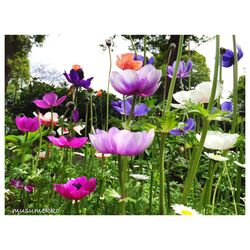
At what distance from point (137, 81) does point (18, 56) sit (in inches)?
26.0

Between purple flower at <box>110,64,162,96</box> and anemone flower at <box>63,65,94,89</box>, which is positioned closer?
purple flower at <box>110,64,162,96</box>

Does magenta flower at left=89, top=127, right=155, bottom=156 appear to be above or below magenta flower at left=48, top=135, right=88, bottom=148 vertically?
above

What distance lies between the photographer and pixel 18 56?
A: 5.97 ft

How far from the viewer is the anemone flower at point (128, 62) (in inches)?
67.5

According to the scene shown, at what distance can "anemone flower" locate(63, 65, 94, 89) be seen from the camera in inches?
71.4

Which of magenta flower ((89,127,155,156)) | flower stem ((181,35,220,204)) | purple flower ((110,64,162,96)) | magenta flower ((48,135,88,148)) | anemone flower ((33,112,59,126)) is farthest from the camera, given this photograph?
anemone flower ((33,112,59,126))

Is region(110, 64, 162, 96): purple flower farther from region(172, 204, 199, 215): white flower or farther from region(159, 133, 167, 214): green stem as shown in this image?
region(172, 204, 199, 215): white flower

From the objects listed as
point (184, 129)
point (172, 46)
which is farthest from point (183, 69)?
point (184, 129)

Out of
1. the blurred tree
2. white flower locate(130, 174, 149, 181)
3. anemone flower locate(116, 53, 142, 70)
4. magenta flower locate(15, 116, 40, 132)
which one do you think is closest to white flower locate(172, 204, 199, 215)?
white flower locate(130, 174, 149, 181)

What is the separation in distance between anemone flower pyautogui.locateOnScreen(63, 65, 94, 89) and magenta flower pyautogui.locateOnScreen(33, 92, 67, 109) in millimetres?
74

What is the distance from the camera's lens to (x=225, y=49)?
1.79m

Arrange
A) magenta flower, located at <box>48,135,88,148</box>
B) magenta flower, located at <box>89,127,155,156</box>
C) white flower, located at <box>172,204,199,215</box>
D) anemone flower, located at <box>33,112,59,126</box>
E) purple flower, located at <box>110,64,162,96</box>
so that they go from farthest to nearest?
anemone flower, located at <box>33,112,59,126</box>
magenta flower, located at <box>48,135,88,148</box>
white flower, located at <box>172,204,199,215</box>
purple flower, located at <box>110,64,162,96</box>
magenta flower, located at <box>89,127,155,156</box>

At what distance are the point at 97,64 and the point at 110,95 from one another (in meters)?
0.13

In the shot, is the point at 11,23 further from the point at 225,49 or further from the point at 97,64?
the point at 225,49
